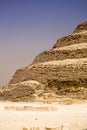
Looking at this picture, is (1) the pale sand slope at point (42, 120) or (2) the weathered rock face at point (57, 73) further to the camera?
(2) the weathered rock face at point (57, 73)

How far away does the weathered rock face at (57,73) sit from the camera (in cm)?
3500

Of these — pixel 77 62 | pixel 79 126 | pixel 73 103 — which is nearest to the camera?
pixel 79 126

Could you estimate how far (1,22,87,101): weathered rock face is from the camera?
3500 cm

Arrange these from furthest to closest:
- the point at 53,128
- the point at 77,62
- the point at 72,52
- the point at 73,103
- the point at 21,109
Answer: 1. the point at 72,52
2. the point at 77,62
3. the point at 73,103
4. the point at 21,109
5. the point at 53,128

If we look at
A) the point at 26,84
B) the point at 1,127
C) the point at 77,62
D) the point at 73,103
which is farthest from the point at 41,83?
the point at 1,127

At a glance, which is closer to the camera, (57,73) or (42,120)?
(42,120)

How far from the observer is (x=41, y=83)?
3775 cm

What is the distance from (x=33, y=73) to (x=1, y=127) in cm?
2566

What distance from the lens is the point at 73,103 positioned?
30.7 meters

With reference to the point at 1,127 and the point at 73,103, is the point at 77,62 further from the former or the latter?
the point at 1,127

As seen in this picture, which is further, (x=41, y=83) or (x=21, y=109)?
(x=41, y=83)

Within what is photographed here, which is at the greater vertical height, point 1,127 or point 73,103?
point 1,127

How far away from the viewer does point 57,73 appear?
36.6 meters

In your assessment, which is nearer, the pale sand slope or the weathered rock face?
the pale sand slope
